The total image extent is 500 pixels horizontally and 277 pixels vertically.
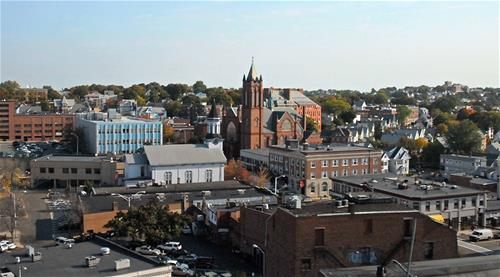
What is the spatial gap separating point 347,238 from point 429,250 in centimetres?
300

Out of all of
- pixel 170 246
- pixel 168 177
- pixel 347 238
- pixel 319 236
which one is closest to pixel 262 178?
pixel 168 177

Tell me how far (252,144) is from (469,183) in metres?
21.9

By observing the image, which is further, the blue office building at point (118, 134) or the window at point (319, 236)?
the blue office building at point (118, 134)

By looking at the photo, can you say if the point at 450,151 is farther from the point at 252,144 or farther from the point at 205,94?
the point at 205,94

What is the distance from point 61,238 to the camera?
29.4 metres

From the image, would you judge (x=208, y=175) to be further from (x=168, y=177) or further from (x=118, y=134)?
(x=118, y=134)

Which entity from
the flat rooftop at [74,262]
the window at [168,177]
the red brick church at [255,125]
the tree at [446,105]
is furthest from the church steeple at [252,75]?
the tree at [446,105]

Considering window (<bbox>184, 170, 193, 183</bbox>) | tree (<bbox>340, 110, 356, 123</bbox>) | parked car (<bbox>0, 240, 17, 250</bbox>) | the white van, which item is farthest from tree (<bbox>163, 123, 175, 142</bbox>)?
the white van

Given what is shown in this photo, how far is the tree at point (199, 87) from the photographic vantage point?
13938 centimetres

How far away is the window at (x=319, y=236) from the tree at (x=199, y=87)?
12080 cm

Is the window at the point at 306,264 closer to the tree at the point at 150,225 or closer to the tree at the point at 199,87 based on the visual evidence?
the tree at the point at 150,225

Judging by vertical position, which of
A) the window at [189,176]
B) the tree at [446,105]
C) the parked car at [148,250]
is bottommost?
the parked car at [148,250]

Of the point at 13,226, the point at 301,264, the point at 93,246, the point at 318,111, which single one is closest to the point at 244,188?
the point at 13,226

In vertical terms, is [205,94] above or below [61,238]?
above
